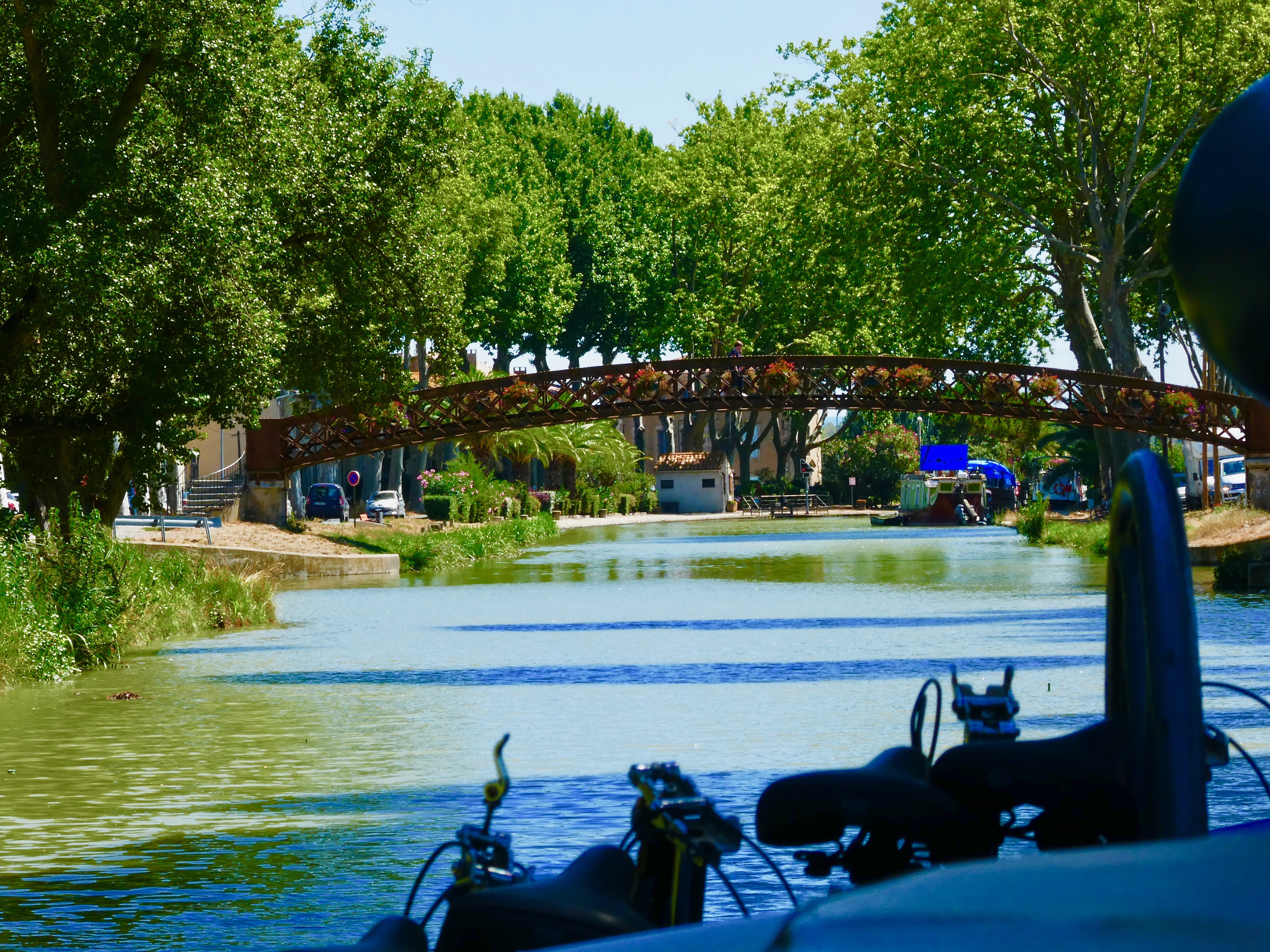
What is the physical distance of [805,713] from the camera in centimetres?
1574

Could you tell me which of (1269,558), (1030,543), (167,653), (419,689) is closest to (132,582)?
(167,653)

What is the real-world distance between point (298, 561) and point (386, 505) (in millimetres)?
25156

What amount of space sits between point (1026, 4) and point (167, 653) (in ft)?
91.9

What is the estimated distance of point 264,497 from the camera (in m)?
47.1

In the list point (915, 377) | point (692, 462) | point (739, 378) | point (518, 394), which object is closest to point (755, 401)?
point (739, 378)

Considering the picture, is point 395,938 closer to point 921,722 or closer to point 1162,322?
point 921,722

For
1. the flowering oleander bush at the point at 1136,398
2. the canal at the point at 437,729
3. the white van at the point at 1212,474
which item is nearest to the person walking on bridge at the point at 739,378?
the flowering oleander bush at the point at 1136,398

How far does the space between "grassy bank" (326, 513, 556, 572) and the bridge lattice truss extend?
115 inches

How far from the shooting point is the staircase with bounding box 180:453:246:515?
4953 centimetres

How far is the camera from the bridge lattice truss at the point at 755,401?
4769 centimetres

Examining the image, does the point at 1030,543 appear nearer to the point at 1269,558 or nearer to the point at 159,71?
the point at 1269,558

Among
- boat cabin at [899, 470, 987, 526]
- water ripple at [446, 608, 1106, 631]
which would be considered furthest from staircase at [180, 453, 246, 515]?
boat cabin at [899, 470, 987, 526]

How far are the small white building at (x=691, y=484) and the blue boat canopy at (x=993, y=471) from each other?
634 inches

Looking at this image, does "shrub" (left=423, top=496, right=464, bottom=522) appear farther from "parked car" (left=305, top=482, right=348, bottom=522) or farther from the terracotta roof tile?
the terracotta roof tile
